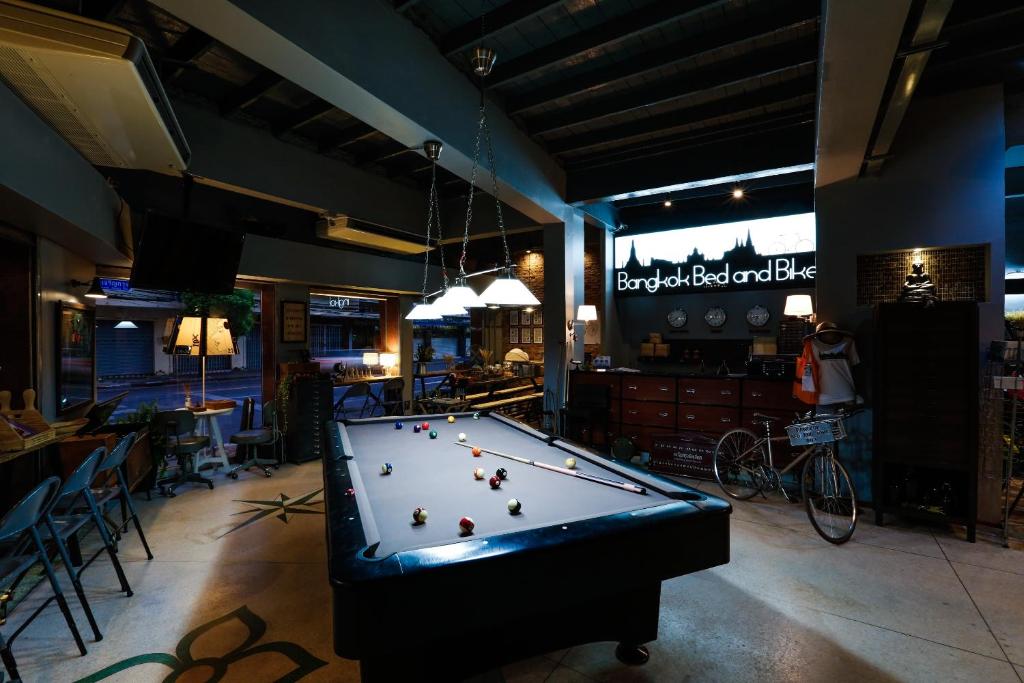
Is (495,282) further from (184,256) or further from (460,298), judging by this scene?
(184,256)

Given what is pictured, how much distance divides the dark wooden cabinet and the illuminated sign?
318cm

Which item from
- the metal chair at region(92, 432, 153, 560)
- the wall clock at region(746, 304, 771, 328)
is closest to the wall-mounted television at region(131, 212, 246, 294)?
the metal chair at region(92, 432, 153, 560)

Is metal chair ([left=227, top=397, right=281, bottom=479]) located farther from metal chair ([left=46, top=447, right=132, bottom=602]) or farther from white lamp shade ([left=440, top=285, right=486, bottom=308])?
white lamp shade ([left=440, top=285, right=486, bottom=308])

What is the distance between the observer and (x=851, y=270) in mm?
4594

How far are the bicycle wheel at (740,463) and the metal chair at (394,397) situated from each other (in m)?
4.69

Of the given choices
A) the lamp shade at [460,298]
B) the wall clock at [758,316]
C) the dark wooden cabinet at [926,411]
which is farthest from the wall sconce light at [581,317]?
the dark wooden cabinet at [926,411]

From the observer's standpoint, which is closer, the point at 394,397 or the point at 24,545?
the point at 24,545

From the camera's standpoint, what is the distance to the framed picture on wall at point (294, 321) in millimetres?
6773

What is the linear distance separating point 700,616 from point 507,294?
2.31 metres

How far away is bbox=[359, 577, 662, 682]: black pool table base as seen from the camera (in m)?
1.54

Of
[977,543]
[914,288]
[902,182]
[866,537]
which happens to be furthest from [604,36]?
[977,543]

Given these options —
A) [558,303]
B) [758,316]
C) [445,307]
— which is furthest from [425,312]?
[758,316]

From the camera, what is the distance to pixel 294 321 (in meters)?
6.89

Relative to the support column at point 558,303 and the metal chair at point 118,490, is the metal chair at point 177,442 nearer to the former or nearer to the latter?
the metal chair at point 118,490
